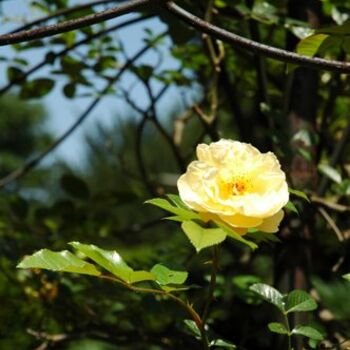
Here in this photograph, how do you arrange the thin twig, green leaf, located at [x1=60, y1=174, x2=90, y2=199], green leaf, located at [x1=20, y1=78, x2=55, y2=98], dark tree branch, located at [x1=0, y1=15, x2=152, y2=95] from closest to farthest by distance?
the thin twig → dark tree branch, located at [x1=0, y1=15, x2=152, y2=95] → green leaf, located at [x1=20, y1=78, x2=55, y2=98] → green leaf, located at [x1=60, y1=174, x2=90, y2=199]

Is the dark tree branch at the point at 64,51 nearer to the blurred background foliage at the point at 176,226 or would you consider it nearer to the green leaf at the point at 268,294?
the blurred background foliage at the point at 176,226

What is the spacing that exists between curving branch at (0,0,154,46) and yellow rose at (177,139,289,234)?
12 centimetres

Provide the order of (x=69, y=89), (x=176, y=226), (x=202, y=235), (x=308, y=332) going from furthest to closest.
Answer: (x=69, y=89) < (x=176, y=226) < (x=308, y=332) < (x=202, y=235)

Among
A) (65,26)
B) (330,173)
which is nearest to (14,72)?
(330,173)

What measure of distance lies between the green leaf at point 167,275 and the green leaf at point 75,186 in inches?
31.0

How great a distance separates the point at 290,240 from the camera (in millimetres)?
915

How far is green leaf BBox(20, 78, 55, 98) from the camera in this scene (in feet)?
3.80

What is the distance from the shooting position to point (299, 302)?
1.89 feet

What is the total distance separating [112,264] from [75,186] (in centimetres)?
82

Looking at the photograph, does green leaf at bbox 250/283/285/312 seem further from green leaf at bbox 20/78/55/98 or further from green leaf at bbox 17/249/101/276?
green leaf at bbox 20/78/55/98

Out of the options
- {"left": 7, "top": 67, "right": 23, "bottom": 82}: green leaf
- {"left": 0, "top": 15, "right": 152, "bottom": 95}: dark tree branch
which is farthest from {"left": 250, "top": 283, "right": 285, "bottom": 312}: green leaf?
{"left": 7, "top": 67, "right": 23, "bottom": 82}: green leaf

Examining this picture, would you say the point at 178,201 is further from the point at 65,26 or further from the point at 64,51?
the point at 64,51

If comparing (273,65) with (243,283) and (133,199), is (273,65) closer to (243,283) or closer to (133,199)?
(133,199)

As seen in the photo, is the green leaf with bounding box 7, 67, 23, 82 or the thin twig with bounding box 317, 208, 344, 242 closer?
the thin twig with bounding box 317, 208, 344, 242
